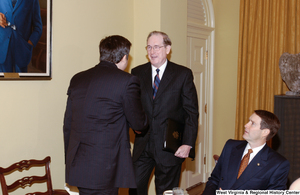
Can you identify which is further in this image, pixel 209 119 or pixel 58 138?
pixel 209 119

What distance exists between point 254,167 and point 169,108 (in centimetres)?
89

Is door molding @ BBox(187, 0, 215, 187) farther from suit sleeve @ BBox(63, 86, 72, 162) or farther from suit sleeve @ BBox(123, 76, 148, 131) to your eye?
suit sleeve @ BBox(63, 86, 72, 162)

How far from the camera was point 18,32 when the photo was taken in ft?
8.43

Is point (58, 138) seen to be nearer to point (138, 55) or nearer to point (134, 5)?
point (138, 55)

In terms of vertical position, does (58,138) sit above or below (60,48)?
below

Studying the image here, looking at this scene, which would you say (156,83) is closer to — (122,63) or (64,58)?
(122,63)

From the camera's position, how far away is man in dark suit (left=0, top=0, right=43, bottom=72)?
2.48 m

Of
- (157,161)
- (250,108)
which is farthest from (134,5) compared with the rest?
(250,108)

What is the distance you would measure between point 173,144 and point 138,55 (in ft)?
4.48

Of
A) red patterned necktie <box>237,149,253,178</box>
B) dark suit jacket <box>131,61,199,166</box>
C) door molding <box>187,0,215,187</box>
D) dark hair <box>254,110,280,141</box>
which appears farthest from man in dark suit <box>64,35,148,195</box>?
door molding <box>187,0,215,187</box>

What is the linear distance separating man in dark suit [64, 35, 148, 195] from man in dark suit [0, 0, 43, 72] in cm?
72

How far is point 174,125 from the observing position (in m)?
2.71

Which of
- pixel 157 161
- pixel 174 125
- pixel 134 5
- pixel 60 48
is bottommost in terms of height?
pixel 157 161

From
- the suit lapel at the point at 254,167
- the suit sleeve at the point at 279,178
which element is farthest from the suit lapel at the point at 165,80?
the suit sleeve at the point at 279,178
